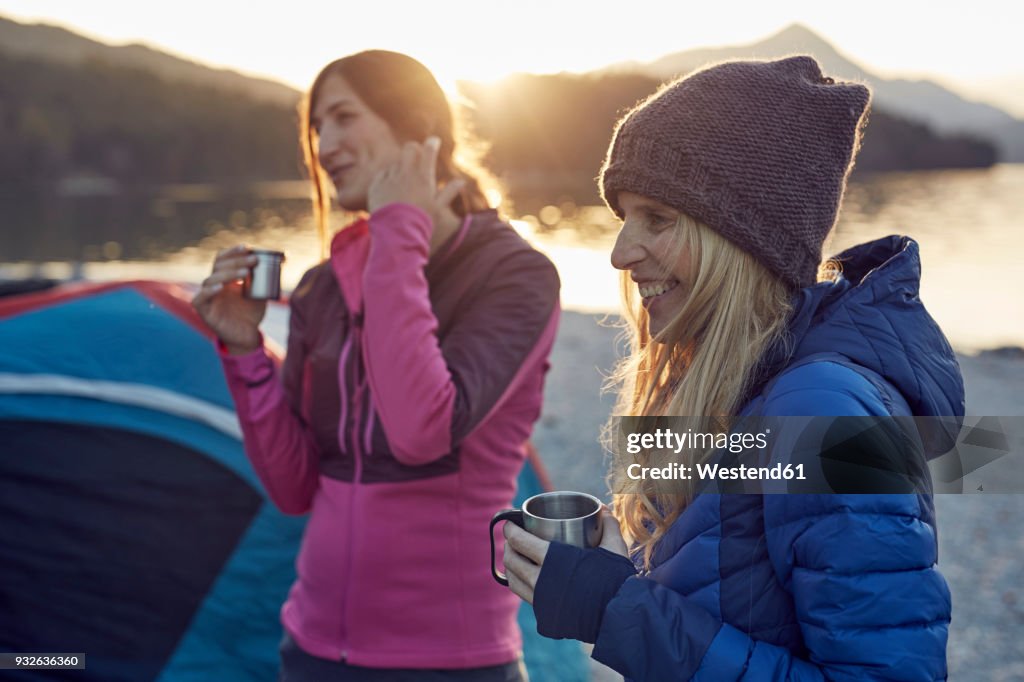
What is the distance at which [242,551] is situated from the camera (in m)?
2.69

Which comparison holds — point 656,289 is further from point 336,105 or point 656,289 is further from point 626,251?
point 336,105

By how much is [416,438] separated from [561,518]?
18.0 inches

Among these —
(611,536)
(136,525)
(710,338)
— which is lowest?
(136,525)

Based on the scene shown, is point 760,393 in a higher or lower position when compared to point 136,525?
higher

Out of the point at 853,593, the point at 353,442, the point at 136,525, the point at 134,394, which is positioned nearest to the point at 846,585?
the point at 853,593

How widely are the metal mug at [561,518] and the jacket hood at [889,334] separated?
0.39 meters

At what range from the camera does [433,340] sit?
176 cm

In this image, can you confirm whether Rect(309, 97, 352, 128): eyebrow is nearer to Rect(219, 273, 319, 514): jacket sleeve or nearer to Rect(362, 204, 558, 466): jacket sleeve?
Rect(362, 204, 558, 466): jacket sleeve

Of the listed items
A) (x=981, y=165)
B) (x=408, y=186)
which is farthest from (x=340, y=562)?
(x=981, y=165)

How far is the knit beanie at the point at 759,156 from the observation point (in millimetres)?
1320

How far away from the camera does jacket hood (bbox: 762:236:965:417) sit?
45.6 inches

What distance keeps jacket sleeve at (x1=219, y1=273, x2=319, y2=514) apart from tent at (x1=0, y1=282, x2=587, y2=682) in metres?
0.69

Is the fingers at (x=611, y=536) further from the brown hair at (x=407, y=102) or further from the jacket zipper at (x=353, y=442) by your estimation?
the brown hair at (x=407, y=102)

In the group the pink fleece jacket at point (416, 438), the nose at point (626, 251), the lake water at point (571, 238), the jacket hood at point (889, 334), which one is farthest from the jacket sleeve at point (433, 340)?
the lake water at point (571, 238)
